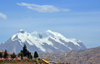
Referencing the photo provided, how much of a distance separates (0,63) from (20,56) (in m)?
50.7

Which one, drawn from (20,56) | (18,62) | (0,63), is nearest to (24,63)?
(18,62)

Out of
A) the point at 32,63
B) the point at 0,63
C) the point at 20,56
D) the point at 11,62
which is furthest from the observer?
the point at 20,56

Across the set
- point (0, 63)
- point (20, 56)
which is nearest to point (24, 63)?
point (0, 63)

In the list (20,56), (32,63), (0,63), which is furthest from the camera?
(20,56)

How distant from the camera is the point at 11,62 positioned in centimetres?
12775

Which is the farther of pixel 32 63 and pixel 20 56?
pixel 20 56

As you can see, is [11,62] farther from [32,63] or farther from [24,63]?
[32,63]

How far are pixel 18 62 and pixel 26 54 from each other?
40.5 metres

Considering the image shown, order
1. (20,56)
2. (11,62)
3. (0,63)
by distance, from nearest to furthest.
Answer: (0,63), (11,62), (20,56)

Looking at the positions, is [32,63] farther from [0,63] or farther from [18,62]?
[0,63]

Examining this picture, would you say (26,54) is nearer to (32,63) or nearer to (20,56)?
(20,56)

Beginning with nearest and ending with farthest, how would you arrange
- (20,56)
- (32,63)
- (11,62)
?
1. (11,62)
2. (32,63)
3. (20,56)

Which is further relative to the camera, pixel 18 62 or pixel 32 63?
pixel 32 63

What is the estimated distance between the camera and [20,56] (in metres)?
170
